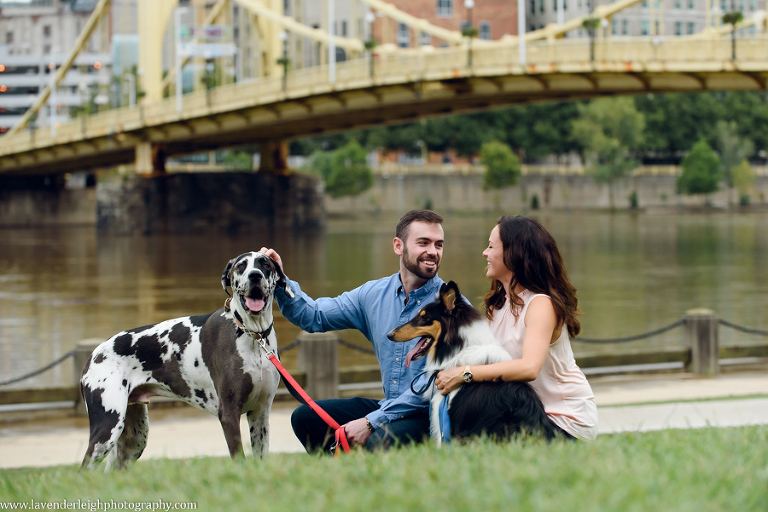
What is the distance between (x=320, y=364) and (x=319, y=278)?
14623mm

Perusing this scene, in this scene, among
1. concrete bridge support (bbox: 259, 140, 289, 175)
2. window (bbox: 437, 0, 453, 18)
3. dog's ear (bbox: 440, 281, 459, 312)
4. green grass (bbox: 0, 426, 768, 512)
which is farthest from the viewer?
window (bbox: 437, 0, 453, 18)

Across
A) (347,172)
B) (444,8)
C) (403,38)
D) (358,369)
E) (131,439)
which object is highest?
(444,8)

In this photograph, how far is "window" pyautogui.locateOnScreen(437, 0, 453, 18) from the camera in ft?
245

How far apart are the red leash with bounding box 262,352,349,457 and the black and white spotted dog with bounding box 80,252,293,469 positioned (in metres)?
0.06

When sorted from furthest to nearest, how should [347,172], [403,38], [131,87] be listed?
[347,172]
[403,38]
[131,87]

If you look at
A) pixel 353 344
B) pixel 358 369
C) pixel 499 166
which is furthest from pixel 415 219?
pixel 499 166

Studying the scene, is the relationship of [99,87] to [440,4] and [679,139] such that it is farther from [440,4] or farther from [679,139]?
[679,139]

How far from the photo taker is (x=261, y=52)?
4800 cm

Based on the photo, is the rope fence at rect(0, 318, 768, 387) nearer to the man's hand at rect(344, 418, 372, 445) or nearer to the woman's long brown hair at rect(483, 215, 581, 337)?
the man's hand at rect(344, 418, 372, 445)

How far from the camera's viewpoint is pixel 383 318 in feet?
15.9

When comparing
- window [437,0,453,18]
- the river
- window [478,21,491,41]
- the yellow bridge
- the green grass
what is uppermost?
window [437,0,453,18]

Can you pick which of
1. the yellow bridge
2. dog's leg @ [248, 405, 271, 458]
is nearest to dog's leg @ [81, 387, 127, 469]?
dog's leg @ [248, 405, 271, 458]

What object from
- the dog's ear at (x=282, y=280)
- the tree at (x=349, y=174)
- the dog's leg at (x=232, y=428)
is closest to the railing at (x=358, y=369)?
the dog's ear at (x=282, y=280)

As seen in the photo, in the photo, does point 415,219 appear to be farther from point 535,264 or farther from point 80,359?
point 80,359
